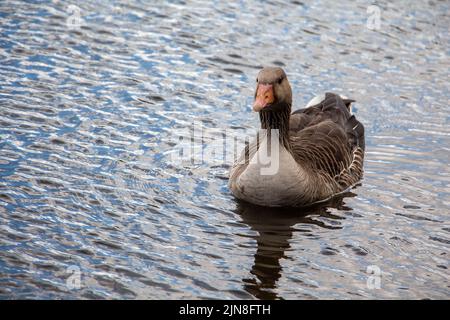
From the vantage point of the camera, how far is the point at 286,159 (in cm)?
1121

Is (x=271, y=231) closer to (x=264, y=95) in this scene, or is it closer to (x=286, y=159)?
(x=286, y=159)

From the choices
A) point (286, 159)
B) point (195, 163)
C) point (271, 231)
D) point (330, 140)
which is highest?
point (330, 140)

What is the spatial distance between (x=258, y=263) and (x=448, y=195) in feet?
12.2

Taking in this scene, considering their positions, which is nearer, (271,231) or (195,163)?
(271,231)

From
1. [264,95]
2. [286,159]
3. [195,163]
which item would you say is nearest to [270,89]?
[264,95]

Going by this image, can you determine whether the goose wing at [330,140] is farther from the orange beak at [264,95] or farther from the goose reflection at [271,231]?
the orange beak at [264,95]

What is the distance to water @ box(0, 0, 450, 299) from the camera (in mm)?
9281

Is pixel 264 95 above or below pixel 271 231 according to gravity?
above

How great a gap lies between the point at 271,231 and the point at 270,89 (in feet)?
6.36

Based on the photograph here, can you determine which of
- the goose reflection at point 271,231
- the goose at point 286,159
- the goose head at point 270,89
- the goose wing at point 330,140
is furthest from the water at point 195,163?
the goose head at point 270,89

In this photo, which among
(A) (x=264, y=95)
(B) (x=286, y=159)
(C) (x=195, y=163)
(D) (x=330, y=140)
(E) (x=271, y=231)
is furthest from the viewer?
(C) (x=195, y=163)

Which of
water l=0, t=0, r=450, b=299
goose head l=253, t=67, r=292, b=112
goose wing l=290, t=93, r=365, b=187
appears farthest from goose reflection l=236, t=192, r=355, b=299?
goose head l=253, t=67, r=292, b=112
